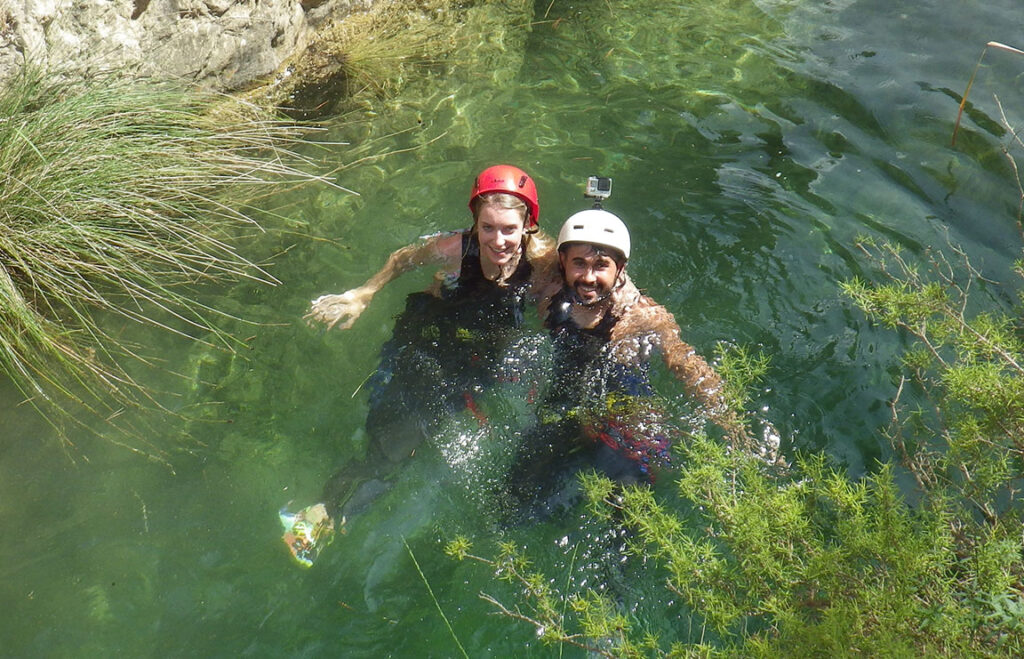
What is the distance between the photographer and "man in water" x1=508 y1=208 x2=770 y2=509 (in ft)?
13.5

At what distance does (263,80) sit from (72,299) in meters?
3.12

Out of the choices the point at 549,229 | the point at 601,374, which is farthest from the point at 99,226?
the point at 601,374

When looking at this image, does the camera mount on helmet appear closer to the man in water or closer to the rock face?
the man in water

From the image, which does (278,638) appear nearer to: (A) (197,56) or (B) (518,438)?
(B) (518,438)

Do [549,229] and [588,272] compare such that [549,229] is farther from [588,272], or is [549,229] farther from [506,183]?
[588,272]

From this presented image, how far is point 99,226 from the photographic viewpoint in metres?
4.82

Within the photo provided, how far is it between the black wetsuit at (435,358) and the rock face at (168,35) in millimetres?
3030

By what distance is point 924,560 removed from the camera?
7.66 ft

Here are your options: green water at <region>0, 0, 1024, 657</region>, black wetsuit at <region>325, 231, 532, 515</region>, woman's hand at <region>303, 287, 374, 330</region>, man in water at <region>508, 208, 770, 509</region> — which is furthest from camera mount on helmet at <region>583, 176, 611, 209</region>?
woman's hand at <region>303, 287, 374, 330</region>

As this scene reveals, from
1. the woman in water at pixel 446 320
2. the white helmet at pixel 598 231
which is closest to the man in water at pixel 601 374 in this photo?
the white helmet at pixel 598 231

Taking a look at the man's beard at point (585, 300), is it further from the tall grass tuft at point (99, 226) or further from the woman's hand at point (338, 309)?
the tall grass tuft at point (99, 226)

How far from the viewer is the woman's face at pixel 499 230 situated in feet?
14.6

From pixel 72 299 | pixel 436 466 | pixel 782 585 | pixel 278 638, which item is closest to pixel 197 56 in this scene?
pixel 72 299

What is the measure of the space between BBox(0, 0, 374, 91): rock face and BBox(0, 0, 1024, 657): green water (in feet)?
3.66
